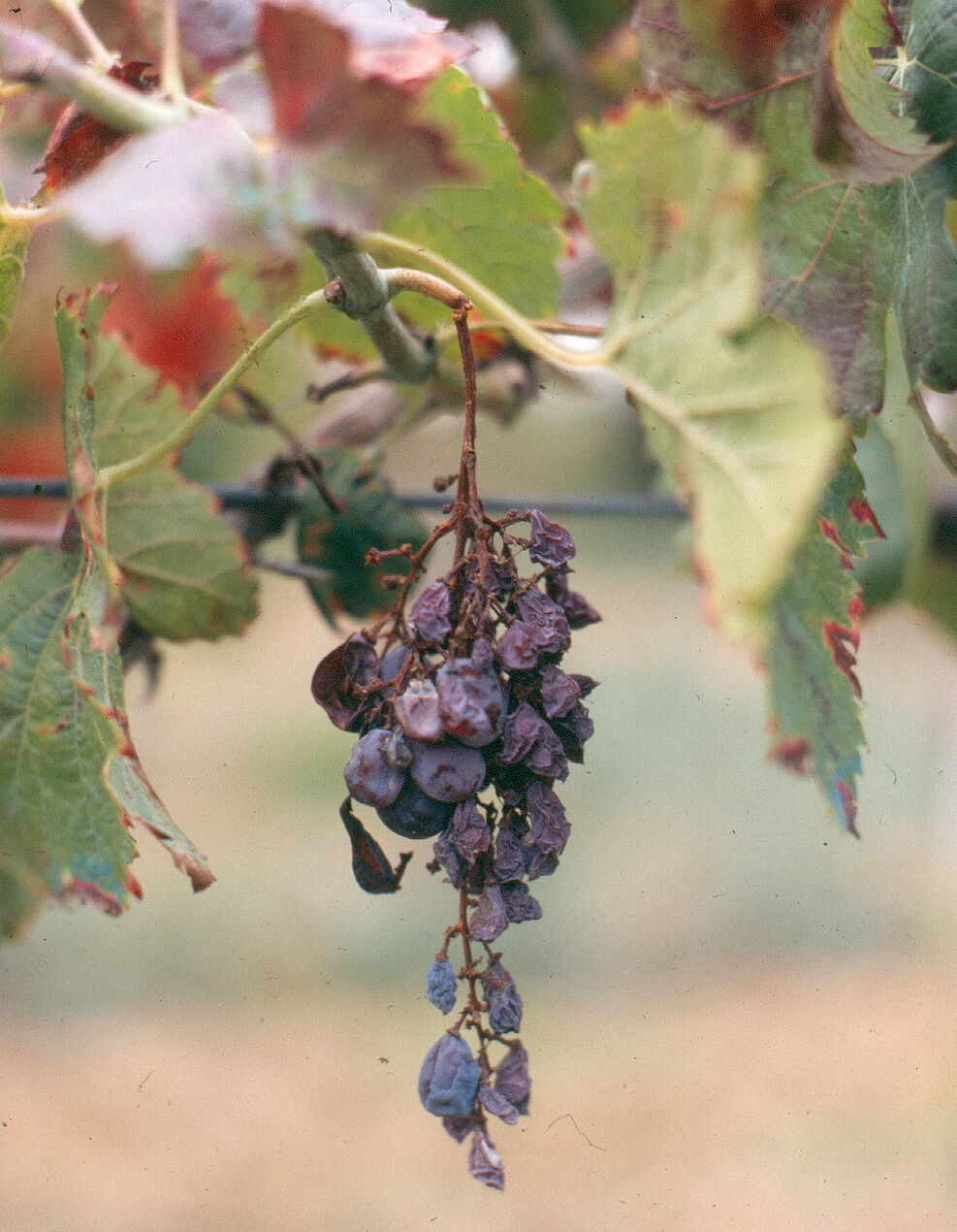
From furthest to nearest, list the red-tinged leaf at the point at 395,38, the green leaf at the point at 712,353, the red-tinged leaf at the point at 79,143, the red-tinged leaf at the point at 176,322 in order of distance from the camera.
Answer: the red-tinged leaf at the point at 176,322 < the red-tinged leaf at the point at 79,143 < the red-tinged leaf at the point at 395,38 < the green leaf at the point at 712,353

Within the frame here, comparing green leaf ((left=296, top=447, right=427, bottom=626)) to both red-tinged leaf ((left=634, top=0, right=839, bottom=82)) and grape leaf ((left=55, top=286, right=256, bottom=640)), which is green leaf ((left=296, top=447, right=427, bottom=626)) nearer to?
grape leaf ((left=55, top=286, right=256, bottom=640))

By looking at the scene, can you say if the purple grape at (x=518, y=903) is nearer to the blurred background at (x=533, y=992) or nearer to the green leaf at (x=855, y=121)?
the green leaf at (x=855, y=121)

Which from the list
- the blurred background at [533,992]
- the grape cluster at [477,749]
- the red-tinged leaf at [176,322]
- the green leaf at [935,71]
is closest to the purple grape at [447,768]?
the grape cluster at [477,749]

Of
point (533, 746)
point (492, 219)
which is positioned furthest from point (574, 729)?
point (492, 219)

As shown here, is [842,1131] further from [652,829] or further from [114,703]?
[114,703]

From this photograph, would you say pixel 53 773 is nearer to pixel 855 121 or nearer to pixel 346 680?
pixel 346 680

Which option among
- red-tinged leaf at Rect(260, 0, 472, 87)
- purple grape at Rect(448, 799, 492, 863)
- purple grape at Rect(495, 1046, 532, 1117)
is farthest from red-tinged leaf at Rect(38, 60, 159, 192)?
purple grape at Rect(495, 1046, 532, 1117)
